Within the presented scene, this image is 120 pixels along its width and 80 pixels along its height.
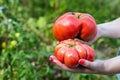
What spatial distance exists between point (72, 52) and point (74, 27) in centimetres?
18

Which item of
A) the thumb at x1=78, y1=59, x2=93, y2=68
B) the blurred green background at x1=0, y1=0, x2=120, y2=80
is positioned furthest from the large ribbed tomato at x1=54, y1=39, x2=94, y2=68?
the blurred green background at x1=0, y1=0, x2=120, y2=80

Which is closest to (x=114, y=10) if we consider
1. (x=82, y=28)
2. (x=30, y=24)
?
(x=30, y=24)

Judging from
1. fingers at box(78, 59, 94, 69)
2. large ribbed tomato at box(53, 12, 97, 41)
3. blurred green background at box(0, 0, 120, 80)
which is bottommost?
blurred green background at box(0, 0, 120, 80)

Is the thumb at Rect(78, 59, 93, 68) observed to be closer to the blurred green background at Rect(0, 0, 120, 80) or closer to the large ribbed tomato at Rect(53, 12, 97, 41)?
the large ribbed tomato at Rect(53, 12, 97, 41)

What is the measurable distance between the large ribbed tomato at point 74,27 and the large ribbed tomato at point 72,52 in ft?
0.19

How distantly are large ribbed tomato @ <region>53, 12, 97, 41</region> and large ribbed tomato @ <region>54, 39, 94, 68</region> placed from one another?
57 mm

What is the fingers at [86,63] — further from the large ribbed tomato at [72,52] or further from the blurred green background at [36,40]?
the blurred green background at [36,40]

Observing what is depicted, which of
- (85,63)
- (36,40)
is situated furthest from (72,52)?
(36,40)

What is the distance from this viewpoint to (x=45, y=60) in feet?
13.9

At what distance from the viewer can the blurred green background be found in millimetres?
3895

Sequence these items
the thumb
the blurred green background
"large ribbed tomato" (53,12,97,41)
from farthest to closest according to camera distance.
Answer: the blurred green background, "large ribbed tomato" (53,12,97,41), the thumb

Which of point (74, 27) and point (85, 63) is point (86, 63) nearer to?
point (85, 63)

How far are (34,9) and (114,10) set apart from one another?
106 cm

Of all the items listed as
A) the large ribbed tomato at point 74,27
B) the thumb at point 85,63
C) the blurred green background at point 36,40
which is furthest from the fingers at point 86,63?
the blurred green background at point 36,40
